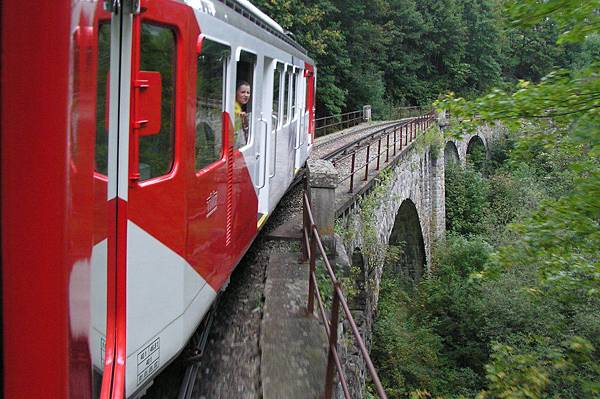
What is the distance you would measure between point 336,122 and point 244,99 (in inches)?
1037

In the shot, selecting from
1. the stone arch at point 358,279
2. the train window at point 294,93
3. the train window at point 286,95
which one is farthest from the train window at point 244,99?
the train window at point 294,93

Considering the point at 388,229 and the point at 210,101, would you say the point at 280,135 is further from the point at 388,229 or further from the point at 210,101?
the point at 388,229

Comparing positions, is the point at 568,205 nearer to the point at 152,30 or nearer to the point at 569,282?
the point at 569,282

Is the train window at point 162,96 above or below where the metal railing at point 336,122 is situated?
below

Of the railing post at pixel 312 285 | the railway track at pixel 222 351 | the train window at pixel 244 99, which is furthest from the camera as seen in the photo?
the railing post at pixel 312 285

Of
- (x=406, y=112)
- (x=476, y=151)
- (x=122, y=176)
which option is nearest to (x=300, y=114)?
(x=122, y=176)

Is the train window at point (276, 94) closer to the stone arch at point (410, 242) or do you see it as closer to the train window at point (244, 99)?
the train window at point (244, 99)

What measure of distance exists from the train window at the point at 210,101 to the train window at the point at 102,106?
1.18 m

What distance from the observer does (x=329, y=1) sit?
30.3 metres

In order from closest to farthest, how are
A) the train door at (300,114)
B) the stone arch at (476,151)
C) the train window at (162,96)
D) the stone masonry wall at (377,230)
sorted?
the train window at (162,96), the stone masonry wall at (377,230), the train door at (300,114), the stone arch at (476,151)

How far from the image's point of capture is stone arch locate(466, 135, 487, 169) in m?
43.6

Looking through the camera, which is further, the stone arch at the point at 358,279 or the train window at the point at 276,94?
the stone arch at the point at 358,279

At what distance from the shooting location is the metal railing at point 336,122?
27312mm

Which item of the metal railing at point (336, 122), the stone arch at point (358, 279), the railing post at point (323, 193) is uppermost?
the metal railing at point (336, 122)
